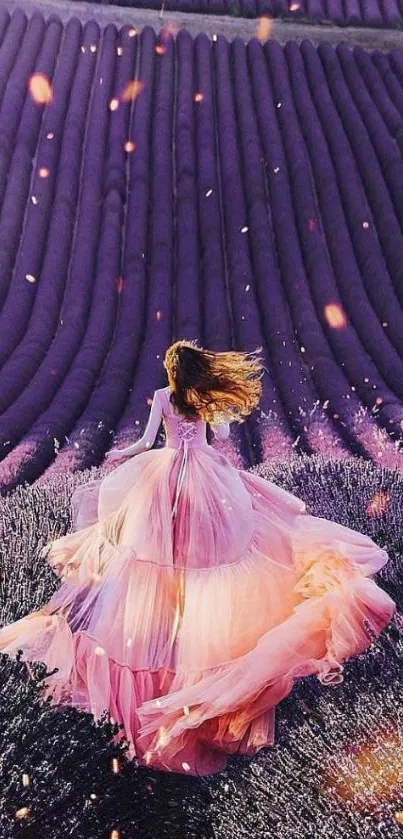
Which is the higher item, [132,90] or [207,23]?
[207,23]

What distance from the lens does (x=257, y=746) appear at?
1534 mm

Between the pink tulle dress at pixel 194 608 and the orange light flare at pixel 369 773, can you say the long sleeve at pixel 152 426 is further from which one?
the orange light flare at pixel 369 773

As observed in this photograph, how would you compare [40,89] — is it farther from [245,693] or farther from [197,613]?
[245,693]

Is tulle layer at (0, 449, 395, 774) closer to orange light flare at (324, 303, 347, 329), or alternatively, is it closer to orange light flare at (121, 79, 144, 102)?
orange light flare at (324, 303, 347, 329)

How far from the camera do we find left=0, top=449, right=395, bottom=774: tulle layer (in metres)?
1.53

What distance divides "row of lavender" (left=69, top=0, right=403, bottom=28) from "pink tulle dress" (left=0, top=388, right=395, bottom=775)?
5.60 m

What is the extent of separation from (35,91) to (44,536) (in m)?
4.47

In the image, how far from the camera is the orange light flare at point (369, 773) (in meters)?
1.42

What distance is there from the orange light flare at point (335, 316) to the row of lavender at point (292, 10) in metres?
3.36

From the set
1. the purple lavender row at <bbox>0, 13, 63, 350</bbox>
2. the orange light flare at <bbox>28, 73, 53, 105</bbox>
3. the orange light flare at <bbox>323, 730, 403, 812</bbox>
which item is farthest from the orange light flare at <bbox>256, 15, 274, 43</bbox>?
the orange light flare at <bbox>323, 730, 403, 812</bbox>

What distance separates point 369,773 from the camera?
4.83 ft

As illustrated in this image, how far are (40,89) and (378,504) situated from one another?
4607 mm

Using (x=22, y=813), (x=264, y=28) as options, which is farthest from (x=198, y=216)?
(x=22, y=813)

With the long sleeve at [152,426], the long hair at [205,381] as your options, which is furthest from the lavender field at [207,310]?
the long hair at [205,381]
